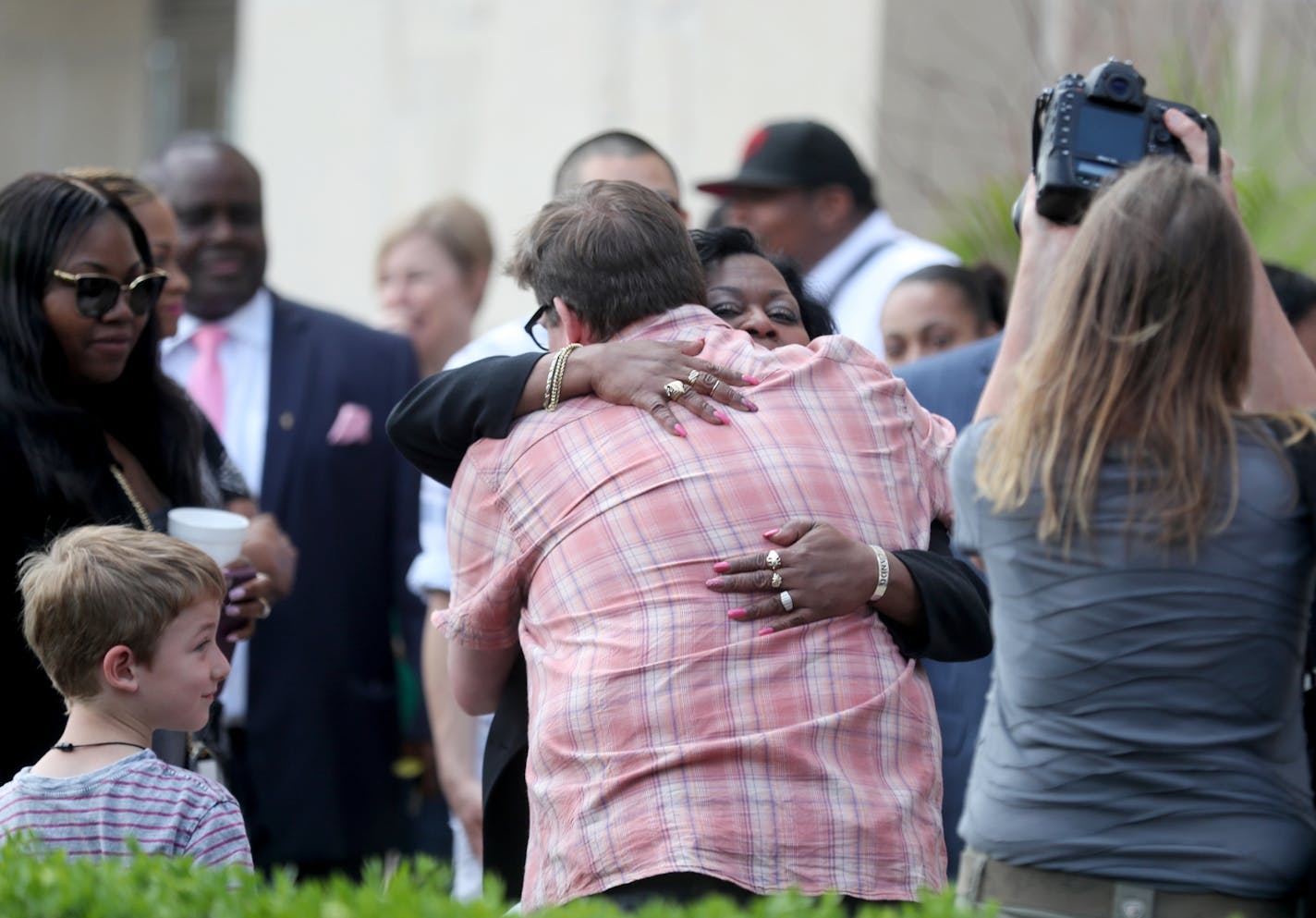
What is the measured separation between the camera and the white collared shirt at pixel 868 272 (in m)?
5.43

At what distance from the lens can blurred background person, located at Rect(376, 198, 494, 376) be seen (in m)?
6.86

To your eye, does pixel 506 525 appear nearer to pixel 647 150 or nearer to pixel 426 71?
pixel 647 150

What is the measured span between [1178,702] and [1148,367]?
504 mm

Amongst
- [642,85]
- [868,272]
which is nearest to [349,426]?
[868,272]

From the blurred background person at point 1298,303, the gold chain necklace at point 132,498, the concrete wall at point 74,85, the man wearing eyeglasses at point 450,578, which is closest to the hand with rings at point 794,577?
the gold chain necklace at point 132,498

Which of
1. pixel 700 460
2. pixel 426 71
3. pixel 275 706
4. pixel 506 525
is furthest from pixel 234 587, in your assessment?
pixel 426 71

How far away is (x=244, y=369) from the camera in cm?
556

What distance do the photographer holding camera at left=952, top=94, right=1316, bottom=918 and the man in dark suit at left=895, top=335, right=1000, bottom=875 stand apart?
1.23 m

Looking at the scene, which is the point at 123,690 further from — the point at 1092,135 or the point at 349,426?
the point at 349,426

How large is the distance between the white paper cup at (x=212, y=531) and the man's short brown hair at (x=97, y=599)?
369 mm

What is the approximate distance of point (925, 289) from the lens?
5.18 metres

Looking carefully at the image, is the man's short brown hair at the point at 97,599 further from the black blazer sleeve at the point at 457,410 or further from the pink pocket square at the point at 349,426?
the pink pocket square at the point at 349,426

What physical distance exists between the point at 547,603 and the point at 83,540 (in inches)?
32.5

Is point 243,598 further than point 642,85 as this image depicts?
No
